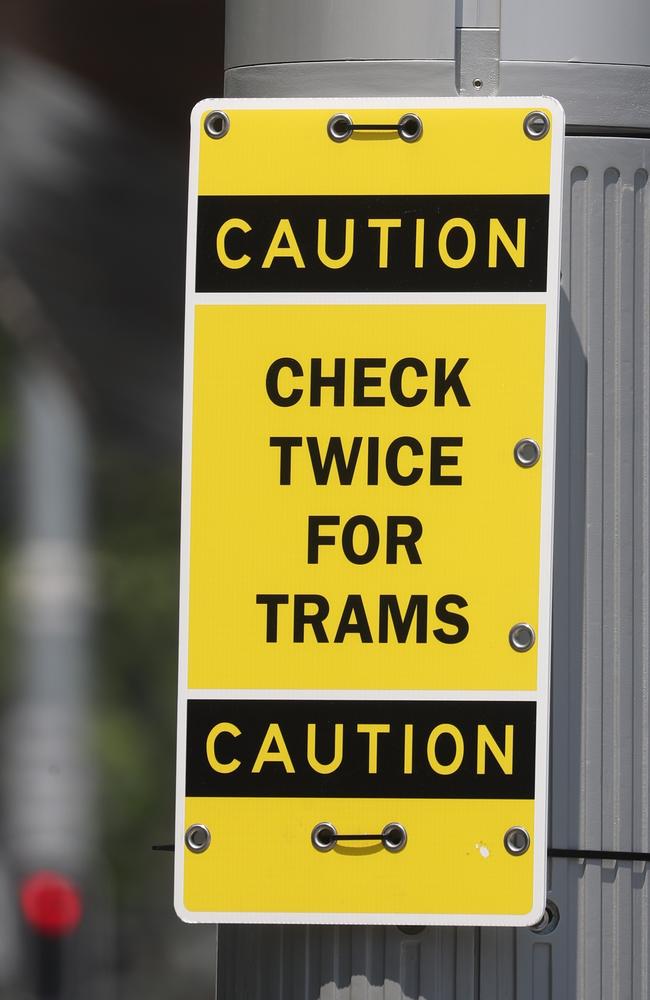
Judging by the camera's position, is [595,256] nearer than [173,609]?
Yes

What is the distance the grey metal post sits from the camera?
1.63m

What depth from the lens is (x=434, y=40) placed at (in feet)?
5.34

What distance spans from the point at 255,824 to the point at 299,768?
0.08 metres

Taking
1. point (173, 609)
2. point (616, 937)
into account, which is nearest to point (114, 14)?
point (173, 609)

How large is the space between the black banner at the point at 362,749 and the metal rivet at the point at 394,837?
0.03 metres

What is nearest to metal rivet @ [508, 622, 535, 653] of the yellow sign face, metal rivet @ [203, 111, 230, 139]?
the yellow sign face

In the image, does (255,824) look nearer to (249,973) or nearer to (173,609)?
(249,973)

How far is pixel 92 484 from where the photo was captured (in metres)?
3.70

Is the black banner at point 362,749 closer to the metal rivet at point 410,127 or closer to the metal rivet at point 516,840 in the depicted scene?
the metal rivet at point 516,840

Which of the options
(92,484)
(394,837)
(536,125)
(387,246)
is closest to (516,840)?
(394,837)

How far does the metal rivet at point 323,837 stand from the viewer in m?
1.55

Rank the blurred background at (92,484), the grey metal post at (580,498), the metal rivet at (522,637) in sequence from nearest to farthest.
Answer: the metal rivet at (522,637), the grey metal post at (580,498), the blurred background at (92,484)

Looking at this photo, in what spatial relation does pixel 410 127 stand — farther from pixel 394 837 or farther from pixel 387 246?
pixel 394 837

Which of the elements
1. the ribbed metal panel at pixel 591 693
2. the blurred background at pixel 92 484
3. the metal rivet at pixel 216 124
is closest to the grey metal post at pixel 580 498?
the ribbed metal panel at pixel 591 693
